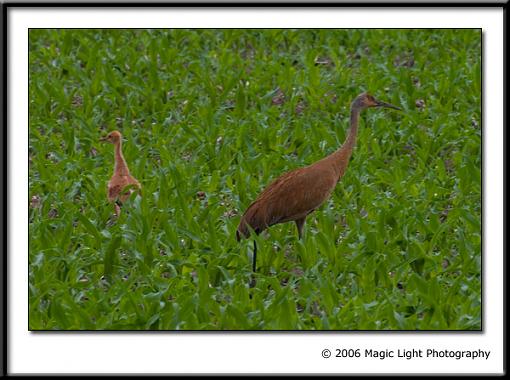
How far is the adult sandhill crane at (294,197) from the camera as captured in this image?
34.6 ft

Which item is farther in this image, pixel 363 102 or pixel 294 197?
pixel 363 102

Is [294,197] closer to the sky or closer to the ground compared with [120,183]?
closer to the ground

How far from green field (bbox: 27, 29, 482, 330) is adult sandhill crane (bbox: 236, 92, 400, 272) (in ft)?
0.56

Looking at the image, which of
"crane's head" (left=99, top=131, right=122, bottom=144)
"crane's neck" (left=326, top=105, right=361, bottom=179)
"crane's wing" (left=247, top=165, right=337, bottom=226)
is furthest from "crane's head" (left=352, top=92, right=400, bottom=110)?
"crane's head" (left=99, top=131, right=122, bottom=144)

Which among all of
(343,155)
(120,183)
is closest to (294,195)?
(343,155)

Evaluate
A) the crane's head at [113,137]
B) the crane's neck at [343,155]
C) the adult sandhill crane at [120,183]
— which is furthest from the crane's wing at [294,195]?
Answer: the crane's head at [113,137]

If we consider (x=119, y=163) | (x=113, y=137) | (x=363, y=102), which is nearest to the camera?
(x=363, y=102)

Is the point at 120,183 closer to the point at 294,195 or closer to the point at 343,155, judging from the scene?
the point at 294,195

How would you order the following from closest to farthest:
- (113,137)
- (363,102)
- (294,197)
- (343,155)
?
(294,197) → (343,155) → (363,102) → (113,137)

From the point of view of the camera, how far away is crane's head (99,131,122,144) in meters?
12.3

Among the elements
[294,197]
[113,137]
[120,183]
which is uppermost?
[113,137]

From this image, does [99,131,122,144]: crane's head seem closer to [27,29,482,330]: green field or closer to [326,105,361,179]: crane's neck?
[27,29,482,330]: green field

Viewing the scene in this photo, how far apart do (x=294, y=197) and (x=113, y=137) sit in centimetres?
256

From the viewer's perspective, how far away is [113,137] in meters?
12.5
